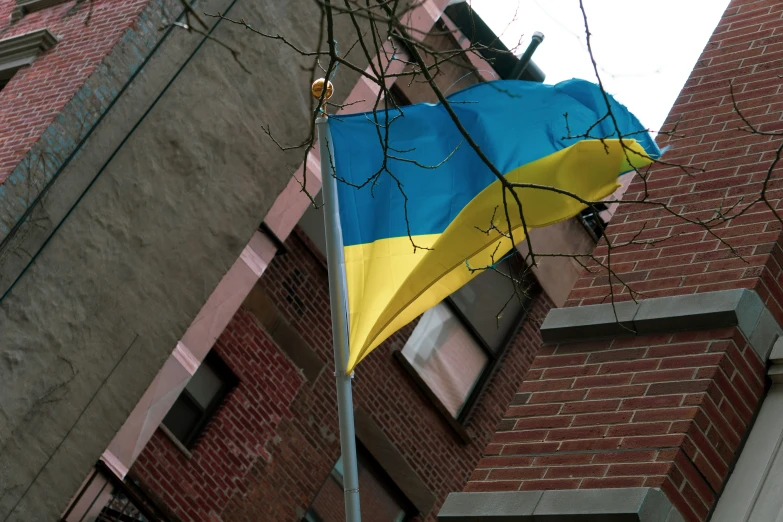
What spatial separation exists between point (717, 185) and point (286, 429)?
8.16 meters

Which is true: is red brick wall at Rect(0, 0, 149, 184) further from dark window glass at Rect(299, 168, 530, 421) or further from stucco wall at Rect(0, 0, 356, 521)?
dark window glass at Rect(299, 168, 530, 421)

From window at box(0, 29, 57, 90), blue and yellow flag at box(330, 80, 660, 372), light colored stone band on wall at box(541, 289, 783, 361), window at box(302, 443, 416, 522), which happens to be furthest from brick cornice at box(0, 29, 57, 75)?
light colored stone band on wall at box(541, 289, 783, 361)

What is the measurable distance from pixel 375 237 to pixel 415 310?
62cm

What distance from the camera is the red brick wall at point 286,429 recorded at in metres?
13.6

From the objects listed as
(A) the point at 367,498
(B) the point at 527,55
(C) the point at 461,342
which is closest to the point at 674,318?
(A) the point at 367,498

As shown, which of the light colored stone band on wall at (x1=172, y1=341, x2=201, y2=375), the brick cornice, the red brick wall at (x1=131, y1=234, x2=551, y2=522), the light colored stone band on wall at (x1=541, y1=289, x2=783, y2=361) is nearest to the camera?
the light colored stone band on wall at (x1=541, y1=289, x2=783, y2=361)

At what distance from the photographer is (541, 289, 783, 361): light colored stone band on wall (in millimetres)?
6695

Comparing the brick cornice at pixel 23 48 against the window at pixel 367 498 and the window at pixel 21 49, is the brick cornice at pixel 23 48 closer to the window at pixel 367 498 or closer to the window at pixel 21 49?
the window at pixel 21 49

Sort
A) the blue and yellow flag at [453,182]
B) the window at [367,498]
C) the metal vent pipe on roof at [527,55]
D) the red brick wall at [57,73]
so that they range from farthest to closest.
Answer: the metal vent pipe on roof at [527,55] → the window at [367,498] → the red brick wall at [57,73] → the blue and yellow flag at [453,182]

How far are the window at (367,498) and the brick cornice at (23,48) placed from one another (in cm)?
612

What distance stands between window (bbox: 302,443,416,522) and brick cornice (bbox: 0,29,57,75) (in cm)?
612

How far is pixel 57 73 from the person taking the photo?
12023 millimetres

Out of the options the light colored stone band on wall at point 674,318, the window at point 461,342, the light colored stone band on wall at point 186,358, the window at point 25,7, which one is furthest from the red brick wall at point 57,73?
the window at point 461,342

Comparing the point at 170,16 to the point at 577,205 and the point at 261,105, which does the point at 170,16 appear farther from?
the point at 577,205
